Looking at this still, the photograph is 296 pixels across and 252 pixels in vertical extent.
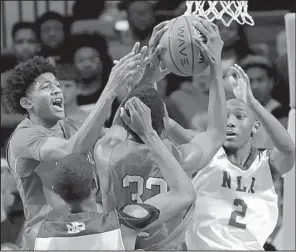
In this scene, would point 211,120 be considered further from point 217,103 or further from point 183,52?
point 183,52

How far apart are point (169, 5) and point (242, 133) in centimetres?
388

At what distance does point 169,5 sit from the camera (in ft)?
28.3

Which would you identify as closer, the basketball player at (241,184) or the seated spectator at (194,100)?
the basketball player at (241,184)

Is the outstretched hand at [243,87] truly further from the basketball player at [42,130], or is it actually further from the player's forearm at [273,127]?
the basketball player at [42,130]

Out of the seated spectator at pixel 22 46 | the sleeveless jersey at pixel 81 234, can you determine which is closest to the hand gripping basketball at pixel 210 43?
the sleeveless jersey at pixel 81 234

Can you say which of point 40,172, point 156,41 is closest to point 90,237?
point 40,172

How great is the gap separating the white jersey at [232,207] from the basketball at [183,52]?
75 cm

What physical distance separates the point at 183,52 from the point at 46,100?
804 millimetres

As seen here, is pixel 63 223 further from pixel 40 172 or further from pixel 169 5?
pixel 169 5

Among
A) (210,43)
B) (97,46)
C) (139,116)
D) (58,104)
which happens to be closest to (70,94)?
(97,46)

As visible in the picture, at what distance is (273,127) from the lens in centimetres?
484

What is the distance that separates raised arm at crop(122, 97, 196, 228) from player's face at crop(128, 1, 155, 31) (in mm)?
4490

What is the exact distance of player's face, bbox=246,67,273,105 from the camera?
7.48 m

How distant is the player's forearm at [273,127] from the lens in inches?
190
